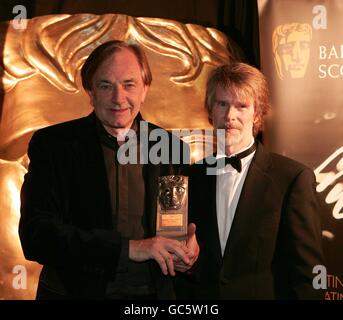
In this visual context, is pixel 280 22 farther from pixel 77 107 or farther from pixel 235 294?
pixel 235 294

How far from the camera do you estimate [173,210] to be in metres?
3.04

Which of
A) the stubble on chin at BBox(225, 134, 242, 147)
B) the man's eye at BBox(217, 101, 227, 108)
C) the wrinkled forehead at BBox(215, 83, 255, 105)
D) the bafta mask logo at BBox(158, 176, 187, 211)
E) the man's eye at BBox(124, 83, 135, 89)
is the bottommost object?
the bafta mask logo at BBox(158, 176, 187, 211)

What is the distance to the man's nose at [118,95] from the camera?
3.26 meters

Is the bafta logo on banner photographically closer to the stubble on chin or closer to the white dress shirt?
the white dress shirt

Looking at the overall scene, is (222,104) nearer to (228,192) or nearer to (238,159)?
(238,159)

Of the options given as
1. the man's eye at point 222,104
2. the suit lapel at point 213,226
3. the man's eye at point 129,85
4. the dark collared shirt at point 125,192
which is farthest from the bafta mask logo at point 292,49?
the dark collared shirt at point 125,192

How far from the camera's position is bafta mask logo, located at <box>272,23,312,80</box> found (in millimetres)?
3322

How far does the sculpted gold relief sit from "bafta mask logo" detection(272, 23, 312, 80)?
1.01 ft

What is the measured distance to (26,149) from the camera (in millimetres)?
3373

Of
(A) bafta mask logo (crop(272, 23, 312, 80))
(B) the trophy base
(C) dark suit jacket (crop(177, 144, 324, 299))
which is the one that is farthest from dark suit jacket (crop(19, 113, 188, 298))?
(A) bafta mask logo (crop(272, 23, 312, 80))

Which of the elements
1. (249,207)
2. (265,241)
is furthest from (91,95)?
(265,241)

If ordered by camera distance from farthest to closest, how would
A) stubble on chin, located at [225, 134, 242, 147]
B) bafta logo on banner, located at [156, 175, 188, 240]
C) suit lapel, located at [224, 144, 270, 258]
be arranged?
stubble on chin, located at [225, 134, 242, 147] < suit lapel, located at [224, 144, 270, 258] < bafta logo on banner, located at [156, 175, 188, 240]

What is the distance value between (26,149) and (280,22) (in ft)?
5.25
